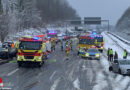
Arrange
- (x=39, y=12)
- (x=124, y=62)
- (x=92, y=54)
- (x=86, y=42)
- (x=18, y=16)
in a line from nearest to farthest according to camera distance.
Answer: (x=124, y=62)
(x=92, y=54)
(x=86, y=42)
(x=18, y=16)
(x=39, y=12)

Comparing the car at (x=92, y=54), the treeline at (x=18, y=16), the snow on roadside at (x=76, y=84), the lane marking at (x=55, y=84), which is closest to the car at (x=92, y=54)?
the car at (x=92, y=54)

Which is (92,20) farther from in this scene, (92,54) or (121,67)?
(121,67)

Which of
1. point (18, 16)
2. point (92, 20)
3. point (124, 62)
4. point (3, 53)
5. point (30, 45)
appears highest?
point (18, 16)

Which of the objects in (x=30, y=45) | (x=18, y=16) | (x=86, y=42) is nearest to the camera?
(x=30, y=45)

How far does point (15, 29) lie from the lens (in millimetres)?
82375

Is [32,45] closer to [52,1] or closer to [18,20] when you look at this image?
[18,20]

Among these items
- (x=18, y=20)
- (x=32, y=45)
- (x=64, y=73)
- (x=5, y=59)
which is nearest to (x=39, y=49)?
(x=32, y=45)

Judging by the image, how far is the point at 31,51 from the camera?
2548cm

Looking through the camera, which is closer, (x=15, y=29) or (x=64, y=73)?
(x=64, y=73)

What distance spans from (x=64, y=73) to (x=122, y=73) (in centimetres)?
431

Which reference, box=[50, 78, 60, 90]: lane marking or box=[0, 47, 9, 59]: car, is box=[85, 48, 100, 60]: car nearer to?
box=[0, 47, 9, 59]: car

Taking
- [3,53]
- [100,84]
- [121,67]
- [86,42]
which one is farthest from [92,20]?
[100,84]

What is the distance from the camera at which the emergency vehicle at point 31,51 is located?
25.5 meters

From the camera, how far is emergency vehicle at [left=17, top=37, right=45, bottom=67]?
2552cm
